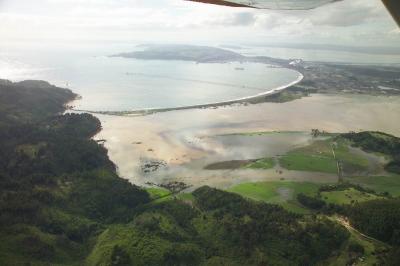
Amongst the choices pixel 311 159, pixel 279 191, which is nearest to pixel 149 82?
pixel 311 159

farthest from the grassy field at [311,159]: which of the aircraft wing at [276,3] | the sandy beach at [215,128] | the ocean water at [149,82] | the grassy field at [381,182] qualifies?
the aircraft wing at [276,3]

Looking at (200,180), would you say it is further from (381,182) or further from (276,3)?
(276,3)

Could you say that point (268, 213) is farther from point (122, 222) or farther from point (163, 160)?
point (163, 160)

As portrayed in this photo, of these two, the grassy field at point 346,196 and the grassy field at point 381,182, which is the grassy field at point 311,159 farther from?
the grassy field at point 346,196

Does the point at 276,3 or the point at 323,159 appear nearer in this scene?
the point at 276,3

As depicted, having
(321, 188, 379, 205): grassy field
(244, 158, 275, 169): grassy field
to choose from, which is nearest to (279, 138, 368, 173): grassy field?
(244, 158, 275, 169): grassy field
